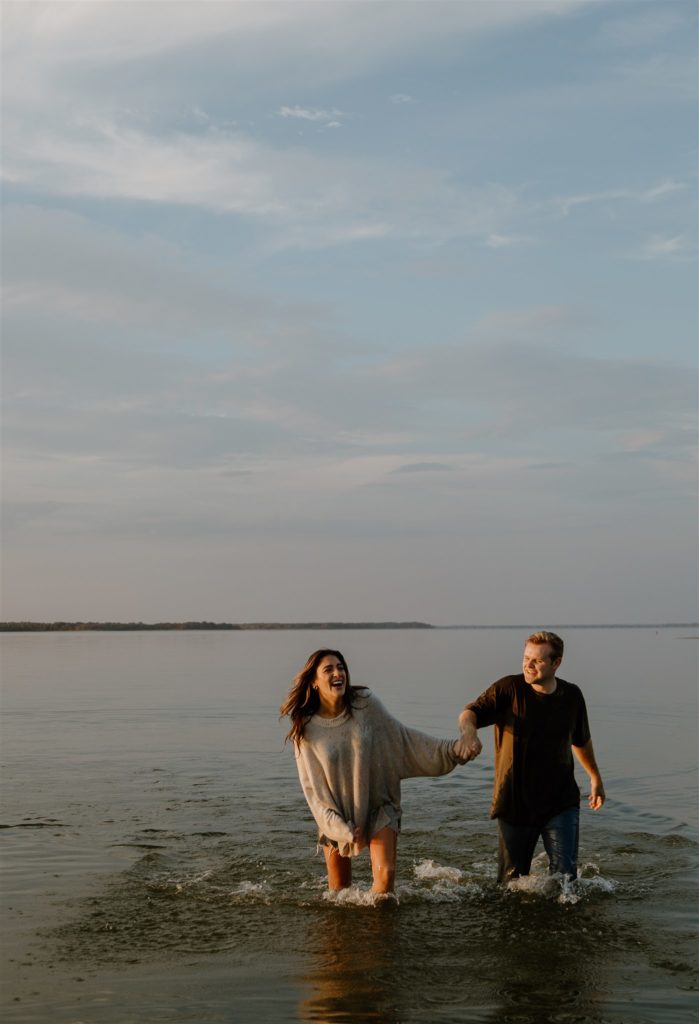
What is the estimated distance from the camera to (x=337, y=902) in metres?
8.94

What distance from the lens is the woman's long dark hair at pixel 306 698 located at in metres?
8.30

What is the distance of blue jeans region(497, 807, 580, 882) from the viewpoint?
28.1 feet

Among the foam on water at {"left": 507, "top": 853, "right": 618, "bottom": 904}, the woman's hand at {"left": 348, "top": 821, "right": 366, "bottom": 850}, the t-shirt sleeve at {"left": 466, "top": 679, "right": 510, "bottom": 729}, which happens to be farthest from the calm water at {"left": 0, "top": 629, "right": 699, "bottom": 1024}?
the t-shirt sleeve at {"left": 466, "top": 679, "right": 510, "bottom": 729}

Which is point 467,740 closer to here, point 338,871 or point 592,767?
point 592,767

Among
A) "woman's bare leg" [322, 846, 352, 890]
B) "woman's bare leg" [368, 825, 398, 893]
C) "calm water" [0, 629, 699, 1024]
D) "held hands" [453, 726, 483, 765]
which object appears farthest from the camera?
"woman's bare leg" [322, 846, 352, 890]

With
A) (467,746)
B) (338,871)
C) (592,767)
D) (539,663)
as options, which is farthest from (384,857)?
(539,663)

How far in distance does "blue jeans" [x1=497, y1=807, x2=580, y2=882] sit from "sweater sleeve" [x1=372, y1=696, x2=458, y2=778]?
771mm

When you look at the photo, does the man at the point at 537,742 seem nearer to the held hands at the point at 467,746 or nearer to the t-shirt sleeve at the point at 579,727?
the t-shirt sleeve at the point at 579,727

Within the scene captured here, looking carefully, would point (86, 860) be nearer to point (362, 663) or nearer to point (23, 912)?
point (23, 912)

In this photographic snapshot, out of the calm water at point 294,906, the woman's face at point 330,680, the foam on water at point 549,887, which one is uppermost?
the woman's face at point 330,680

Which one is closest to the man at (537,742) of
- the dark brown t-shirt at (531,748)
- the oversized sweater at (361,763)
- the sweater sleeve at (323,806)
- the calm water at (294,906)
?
the dark brown t-shirt at (531,748)

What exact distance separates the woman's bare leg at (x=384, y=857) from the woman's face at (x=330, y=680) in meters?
1.09

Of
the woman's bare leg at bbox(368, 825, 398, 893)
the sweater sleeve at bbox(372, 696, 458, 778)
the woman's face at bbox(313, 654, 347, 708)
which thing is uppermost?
the woman's face at bbox(313, 654, 347, 708)

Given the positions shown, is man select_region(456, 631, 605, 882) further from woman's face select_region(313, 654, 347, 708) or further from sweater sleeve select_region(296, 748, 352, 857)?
sweater sleeve select_region(296, 748, 352, 857)
